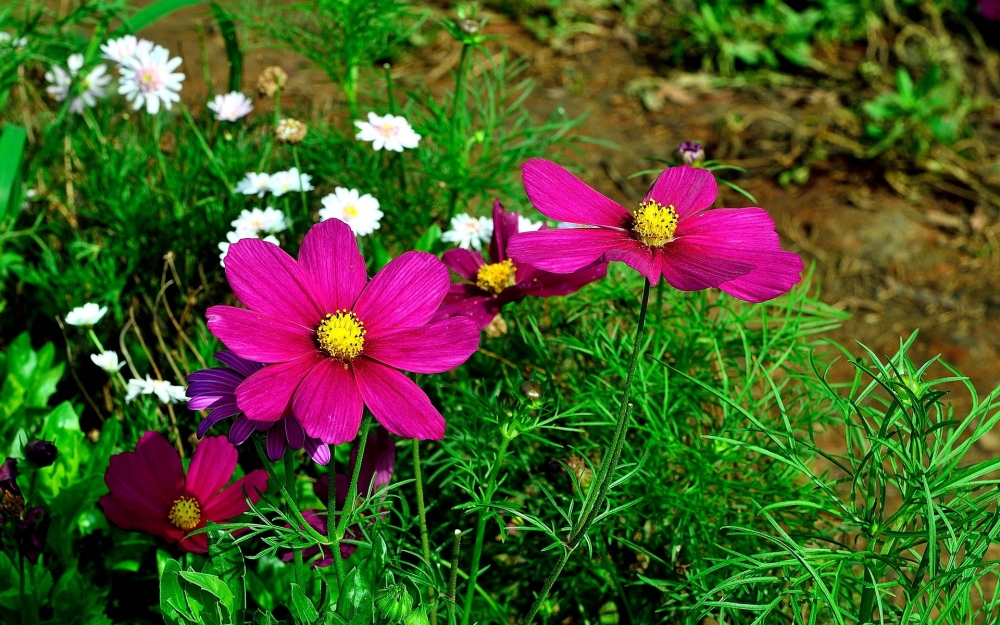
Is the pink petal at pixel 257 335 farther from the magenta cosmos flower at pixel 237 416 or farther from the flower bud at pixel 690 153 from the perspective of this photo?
Result: the flower bud at pixel 690 153

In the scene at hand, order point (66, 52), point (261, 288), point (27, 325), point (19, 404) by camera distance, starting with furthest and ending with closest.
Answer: point (66, 52) < point (27, 325) < point (19, 404) < point (261, 288)

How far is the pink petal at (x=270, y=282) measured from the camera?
99cm

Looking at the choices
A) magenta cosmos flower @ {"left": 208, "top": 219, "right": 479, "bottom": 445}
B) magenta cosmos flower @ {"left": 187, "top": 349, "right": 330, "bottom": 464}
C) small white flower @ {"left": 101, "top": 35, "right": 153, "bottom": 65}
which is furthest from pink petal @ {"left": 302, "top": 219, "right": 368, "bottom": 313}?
small white flower @ {"left": 101, "top": 35, "right": 153, "bottom": 65}

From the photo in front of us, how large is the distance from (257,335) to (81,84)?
1338 millimetres

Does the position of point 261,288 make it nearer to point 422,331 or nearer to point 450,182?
point 422,331

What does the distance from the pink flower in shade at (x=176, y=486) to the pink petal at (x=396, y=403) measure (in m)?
0.44

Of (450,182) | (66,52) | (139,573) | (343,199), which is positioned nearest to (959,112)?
(450,182)

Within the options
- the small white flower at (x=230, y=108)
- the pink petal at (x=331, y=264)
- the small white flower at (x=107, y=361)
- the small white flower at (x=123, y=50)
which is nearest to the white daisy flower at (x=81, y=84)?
the small white flower at (x=123, y=50)

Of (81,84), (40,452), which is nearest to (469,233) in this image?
(40,452)

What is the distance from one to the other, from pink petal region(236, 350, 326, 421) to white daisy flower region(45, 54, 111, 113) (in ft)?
4.40

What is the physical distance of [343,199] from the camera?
160 cm

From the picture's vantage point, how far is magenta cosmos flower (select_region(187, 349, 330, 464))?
38.8 inches

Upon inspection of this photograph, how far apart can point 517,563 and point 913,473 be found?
70 cm

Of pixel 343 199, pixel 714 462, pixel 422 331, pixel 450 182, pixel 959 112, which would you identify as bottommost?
pixel 959 112
